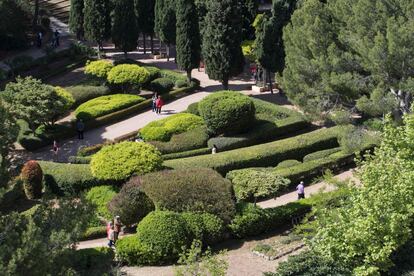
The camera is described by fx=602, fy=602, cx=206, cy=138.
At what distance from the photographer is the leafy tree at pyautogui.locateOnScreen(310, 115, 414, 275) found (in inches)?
661

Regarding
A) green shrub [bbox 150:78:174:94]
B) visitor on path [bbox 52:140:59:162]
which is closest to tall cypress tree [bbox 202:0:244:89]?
green shrub [bbox 150:78:174:94]

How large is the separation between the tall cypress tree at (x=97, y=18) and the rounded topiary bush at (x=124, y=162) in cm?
2328

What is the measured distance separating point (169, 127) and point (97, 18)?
18167mm

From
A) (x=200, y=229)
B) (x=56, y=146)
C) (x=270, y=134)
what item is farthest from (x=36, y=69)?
(x=200, y=229)

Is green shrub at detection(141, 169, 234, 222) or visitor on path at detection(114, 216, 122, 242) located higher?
green shrub at detection(141, 169, 234, 222)

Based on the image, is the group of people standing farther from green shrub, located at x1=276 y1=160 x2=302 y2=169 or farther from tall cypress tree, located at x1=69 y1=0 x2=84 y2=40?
tall cypress tree, located at x1=69 y1=0 x2=84 y2=40

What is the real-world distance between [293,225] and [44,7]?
1915 inches

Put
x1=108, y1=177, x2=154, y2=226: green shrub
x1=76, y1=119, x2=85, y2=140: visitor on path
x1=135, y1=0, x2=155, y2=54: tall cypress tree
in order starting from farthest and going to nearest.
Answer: x1=135, y1=0, x2=155, y2=54: tall cypress tree → x1=76, y1=119, x2=85, y2=140: visitor on path → x1=108, y1=177, x2=154, y2=226: green shrub

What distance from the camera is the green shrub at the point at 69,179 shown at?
1057 inches

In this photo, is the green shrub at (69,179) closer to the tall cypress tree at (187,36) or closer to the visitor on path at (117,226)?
the visitor on path at (117,226)

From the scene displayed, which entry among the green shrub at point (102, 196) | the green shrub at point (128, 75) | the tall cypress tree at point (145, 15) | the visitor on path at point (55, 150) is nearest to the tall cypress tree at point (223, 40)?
the green shrub at point (128, 75)

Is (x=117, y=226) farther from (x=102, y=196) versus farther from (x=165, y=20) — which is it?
(x=165, y=20)

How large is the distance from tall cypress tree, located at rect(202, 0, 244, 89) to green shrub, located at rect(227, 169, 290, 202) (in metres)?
14.6

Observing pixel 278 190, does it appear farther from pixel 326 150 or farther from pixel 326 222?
pixel 326 222
